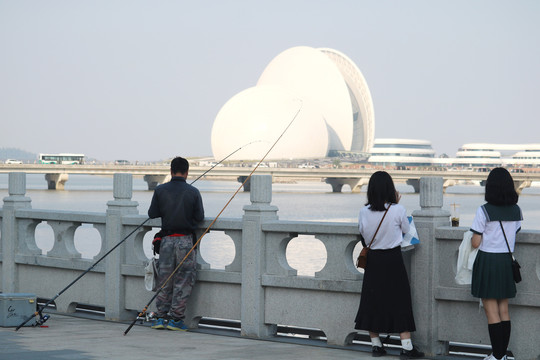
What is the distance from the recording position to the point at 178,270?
1039 cm

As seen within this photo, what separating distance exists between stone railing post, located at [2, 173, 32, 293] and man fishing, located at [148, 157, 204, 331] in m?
3.26

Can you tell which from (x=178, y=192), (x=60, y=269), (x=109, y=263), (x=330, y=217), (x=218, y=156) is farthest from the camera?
(x=218, y=156)

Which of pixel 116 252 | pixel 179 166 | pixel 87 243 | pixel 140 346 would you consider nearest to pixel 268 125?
pixel 87 243

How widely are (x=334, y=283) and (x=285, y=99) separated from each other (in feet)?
526

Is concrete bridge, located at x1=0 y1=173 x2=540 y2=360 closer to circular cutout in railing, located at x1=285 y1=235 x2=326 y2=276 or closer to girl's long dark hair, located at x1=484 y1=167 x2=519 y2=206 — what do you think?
girl's long dark hair, located at x1=484 y1=167 x2=519 y2=206

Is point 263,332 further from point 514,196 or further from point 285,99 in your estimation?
point 285,99

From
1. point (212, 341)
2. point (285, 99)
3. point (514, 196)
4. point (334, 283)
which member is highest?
point (285, 99)

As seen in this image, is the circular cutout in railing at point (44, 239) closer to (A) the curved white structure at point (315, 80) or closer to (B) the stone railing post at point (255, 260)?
(B) the stone railing post at point (255, 260)

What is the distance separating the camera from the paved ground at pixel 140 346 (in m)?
8.45

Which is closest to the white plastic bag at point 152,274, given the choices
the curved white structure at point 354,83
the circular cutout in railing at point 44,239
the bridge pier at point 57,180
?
the circular cutout in railing at point 44,239

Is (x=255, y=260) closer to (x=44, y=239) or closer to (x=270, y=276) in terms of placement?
(x=270, y=276)

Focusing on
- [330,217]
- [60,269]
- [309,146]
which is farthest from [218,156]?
[60,269]

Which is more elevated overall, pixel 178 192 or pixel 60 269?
pixel 178 192

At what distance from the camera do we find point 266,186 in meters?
10.0
